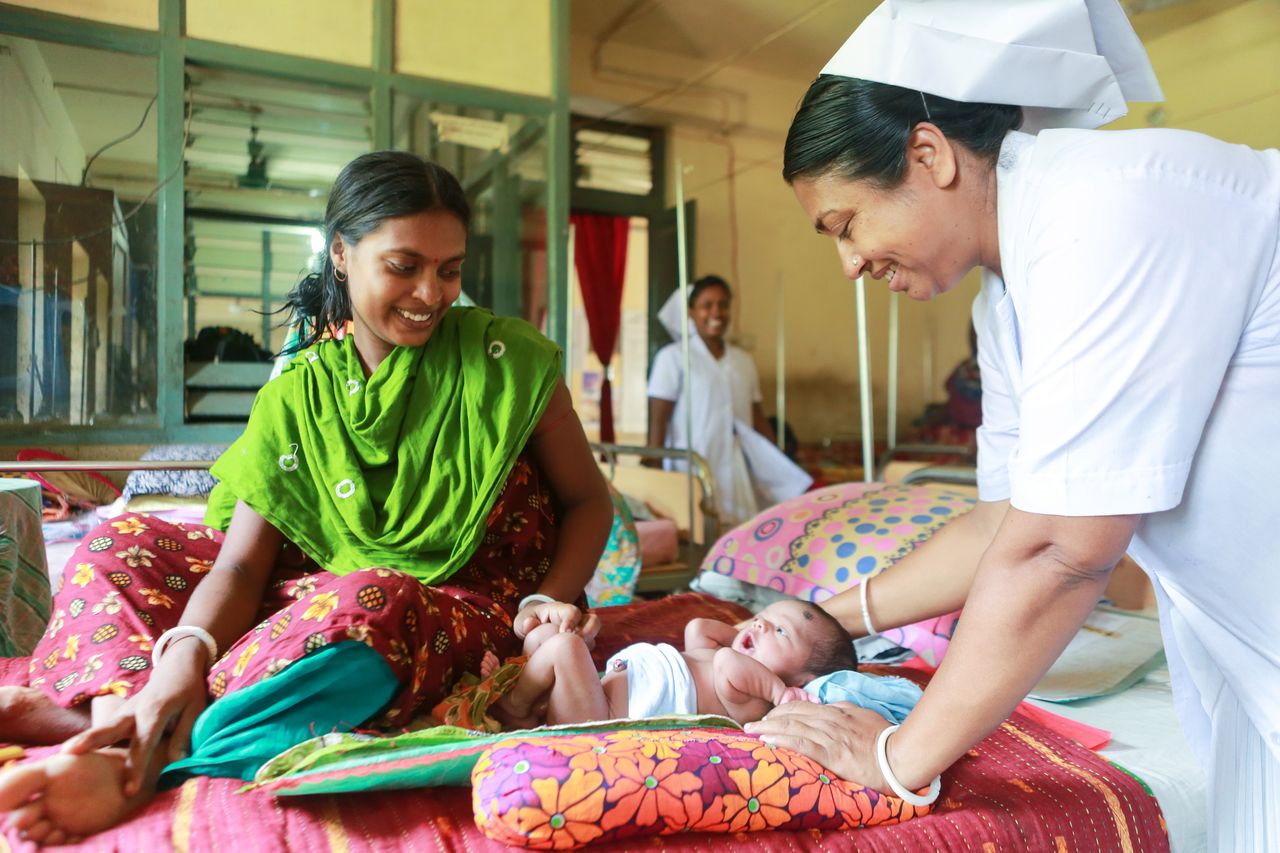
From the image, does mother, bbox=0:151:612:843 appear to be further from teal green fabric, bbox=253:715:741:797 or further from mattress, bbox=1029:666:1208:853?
mattress, bbox=1029:666:1208:853

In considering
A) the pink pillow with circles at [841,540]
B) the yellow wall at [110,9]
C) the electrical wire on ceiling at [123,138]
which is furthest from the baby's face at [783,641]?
the yellow wall at [110,9]

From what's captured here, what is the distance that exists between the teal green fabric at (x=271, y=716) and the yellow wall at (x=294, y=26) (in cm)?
345

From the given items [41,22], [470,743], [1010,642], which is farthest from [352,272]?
[41,22]

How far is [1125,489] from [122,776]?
1.27 meters

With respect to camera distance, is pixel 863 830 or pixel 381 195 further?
pixel 381 195

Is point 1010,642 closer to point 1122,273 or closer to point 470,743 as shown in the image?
point 1122,273

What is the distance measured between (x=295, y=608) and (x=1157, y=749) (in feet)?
4.92

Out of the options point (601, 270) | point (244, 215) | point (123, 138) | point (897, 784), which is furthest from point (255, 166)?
point (601, 270)

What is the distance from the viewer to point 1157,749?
157 cm

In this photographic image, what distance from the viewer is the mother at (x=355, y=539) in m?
1.23

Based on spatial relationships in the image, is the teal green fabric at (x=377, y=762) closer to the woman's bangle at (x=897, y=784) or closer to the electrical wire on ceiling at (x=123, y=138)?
the woman's bangle at (x=897, y=784)

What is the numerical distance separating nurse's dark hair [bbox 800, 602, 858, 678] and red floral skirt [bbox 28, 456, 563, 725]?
1.94 ft

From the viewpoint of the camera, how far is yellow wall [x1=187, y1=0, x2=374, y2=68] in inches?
146

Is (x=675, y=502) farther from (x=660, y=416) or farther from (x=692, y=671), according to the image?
(x=692, y=671)
